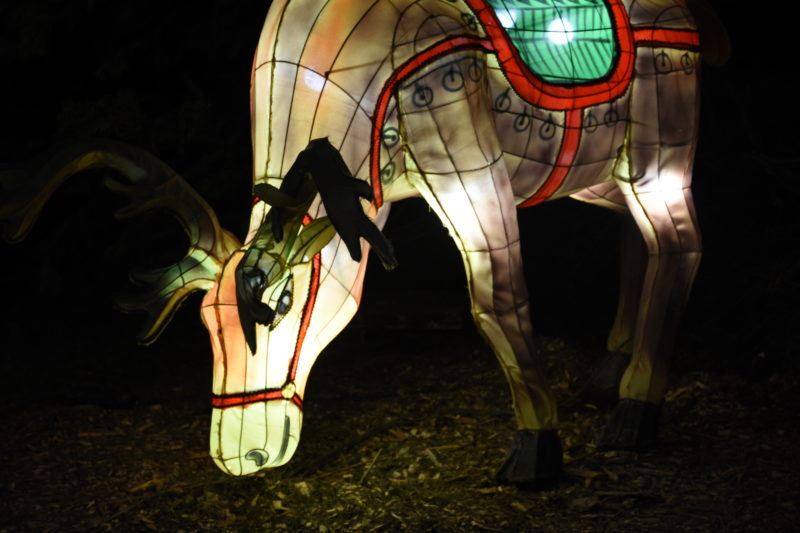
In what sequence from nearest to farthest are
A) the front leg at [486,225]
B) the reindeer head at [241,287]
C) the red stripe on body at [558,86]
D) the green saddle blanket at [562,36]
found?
the reindeer head at [241,287]
the front leg at [486,225]
the red stripe on body at [558,86]
the green saddle blanket at [562,36]

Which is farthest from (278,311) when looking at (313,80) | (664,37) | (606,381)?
(606,381)

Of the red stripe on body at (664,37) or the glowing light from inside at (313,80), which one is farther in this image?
the red stripe on body at (664,37)

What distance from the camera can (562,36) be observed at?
385 cm

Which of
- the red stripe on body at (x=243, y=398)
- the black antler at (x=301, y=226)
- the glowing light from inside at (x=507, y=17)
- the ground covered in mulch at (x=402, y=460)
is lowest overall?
the ground covered in mulch at (x=402, y=460)

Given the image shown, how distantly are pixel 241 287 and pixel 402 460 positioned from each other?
4.96ft

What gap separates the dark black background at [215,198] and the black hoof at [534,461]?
2127 mm

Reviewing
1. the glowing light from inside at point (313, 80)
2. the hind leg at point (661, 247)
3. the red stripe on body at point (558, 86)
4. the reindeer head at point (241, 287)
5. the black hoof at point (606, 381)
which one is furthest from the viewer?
the black hoof at point (606, 381)

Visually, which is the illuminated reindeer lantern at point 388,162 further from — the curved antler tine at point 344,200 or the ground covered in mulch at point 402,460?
the ground covered in mulch at point 402,460

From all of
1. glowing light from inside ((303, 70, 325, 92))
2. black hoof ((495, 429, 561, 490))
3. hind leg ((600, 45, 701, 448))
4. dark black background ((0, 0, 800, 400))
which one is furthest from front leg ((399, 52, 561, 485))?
dark black background ((0, 0, 800, 400))

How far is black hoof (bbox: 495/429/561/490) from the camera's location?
3.78m

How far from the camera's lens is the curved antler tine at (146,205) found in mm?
3244

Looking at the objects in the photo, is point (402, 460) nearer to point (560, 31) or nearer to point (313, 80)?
point (313, 80)

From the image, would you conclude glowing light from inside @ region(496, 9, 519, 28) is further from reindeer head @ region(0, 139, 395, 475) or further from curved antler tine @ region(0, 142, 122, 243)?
curved antler tine @ region(0, 142, 122, 243)

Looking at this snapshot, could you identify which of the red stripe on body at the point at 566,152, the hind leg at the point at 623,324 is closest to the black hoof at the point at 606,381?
the hind leg at the point at 623,324
